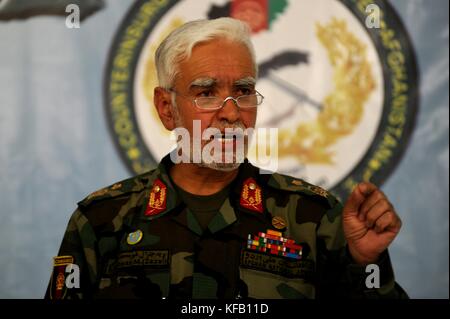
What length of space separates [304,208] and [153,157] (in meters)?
1.20

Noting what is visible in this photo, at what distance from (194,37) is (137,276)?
0.67 meters

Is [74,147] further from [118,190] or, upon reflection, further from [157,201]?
[157,201]

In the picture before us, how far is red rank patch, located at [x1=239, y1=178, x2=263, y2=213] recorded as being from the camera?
1.87 m

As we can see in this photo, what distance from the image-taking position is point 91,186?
2889mm

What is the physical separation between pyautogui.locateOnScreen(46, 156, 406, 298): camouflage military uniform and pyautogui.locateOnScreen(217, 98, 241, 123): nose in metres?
0.22

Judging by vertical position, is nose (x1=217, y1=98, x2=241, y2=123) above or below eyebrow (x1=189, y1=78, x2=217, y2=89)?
below

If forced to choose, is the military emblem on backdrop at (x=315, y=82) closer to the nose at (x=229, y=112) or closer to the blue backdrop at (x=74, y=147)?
the blue backdrop at (x=74, y=147)

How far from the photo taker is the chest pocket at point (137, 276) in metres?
1.76

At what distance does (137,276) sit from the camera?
1782 millimetres

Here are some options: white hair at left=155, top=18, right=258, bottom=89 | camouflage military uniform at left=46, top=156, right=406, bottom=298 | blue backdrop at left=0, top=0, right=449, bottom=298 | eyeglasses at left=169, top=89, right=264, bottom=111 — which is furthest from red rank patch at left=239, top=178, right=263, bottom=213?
blue backdrop at left=0, top=0, right=449, bottom=298

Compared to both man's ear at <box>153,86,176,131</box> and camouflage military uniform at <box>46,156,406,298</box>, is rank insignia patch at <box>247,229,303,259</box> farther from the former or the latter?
man's ear at <box>153,86,176,131</box>

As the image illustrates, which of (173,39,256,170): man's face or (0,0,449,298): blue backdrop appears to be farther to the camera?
(0,0,449,298): blue backdrop

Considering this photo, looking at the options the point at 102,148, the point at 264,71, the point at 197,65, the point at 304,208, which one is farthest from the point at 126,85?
the point at 304,208

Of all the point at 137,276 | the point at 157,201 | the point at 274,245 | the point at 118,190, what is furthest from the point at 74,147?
the point at 274,245
